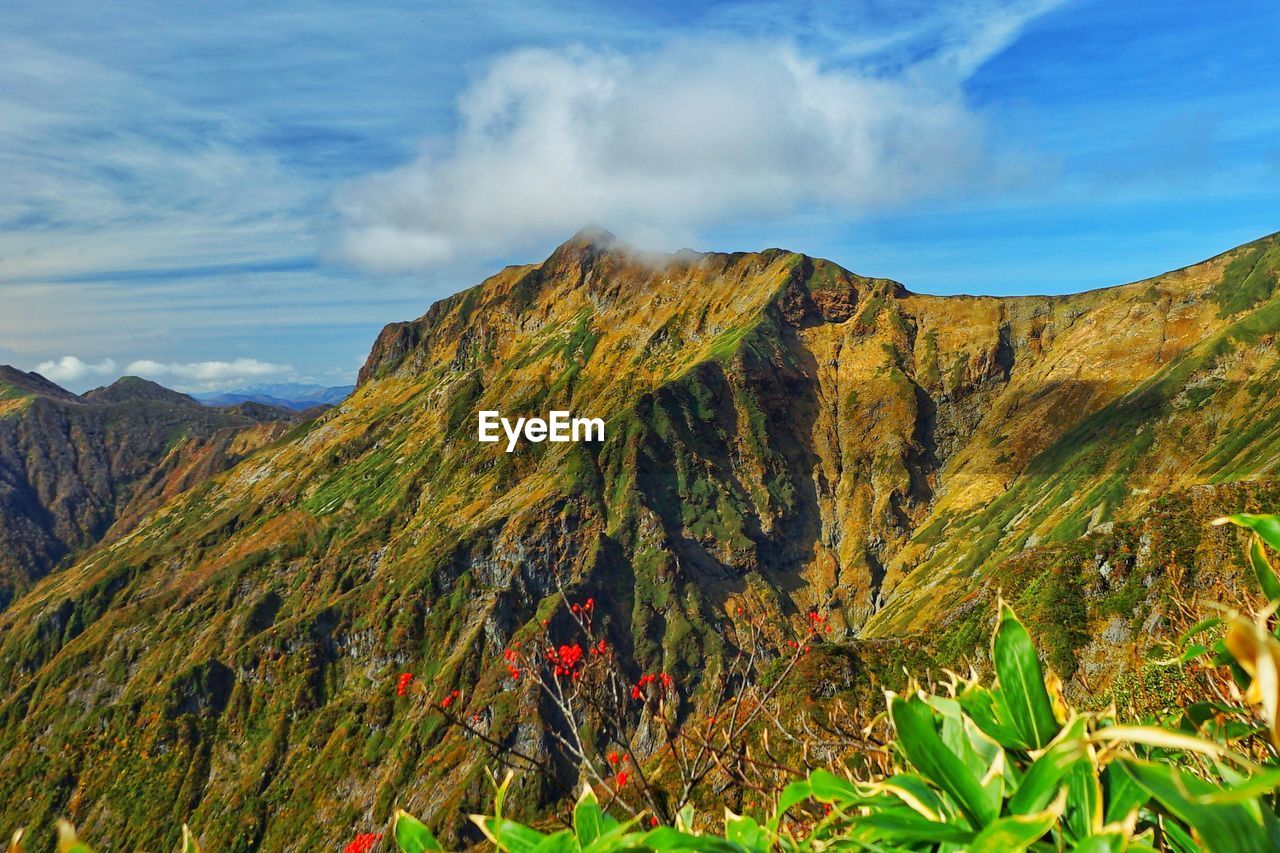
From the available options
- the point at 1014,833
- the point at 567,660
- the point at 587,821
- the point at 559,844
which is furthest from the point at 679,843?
the point at 567,660

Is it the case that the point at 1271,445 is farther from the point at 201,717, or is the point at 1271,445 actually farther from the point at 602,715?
the point at 201,717

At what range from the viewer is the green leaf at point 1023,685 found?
120 inches

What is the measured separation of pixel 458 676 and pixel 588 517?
49.8m

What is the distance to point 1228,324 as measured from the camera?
183500 mm

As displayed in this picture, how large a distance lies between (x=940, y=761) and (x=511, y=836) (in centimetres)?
188

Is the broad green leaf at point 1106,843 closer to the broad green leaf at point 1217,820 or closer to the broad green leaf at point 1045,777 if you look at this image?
the broad green leaf at point 1045,777

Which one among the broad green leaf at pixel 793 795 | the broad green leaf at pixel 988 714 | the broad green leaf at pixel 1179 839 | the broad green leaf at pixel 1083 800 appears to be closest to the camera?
the broad green leaf at pixel 1083 800

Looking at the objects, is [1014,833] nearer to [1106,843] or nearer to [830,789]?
[1106,843]

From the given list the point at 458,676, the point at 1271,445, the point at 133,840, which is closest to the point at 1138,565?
the point at 1271,445

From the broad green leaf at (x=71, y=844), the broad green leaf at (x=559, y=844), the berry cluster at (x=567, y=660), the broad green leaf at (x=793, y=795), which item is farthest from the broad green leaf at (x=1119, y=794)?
the berry cluster at (x=567, y=660)

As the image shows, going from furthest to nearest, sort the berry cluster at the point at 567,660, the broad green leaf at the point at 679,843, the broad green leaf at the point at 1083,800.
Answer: the berry cluster at the point at 567,660
the broad green leaf at the point at 679,843
the broad green leaf at the point at 1083,800

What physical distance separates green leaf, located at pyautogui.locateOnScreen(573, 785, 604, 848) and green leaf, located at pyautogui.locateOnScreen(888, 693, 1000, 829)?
149 cm

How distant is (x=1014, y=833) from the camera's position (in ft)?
7.07

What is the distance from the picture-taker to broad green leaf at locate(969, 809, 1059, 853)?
2104 mm
